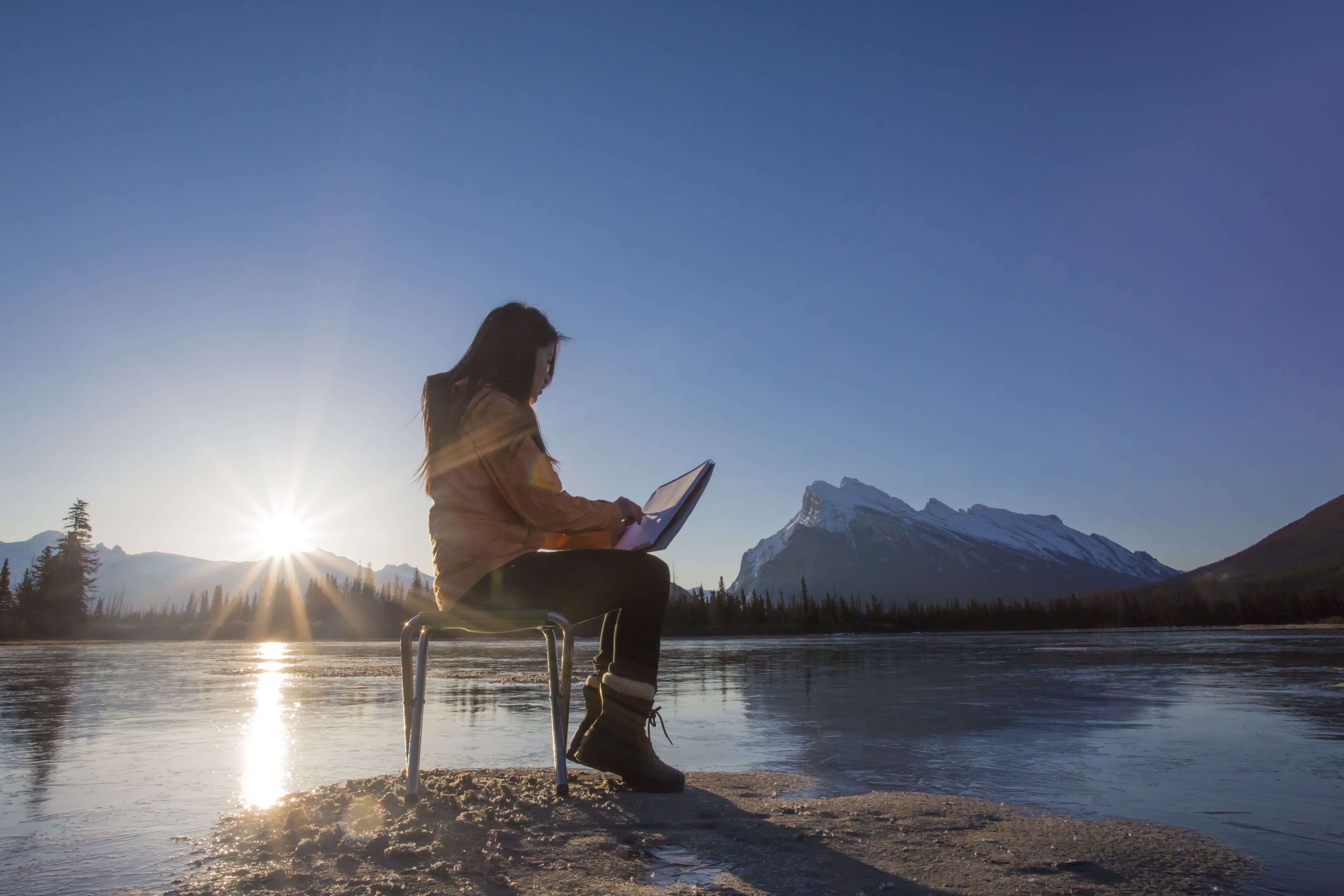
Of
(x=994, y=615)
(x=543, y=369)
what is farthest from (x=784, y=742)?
(x=994, y=615)

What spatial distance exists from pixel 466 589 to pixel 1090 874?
200 centimetres

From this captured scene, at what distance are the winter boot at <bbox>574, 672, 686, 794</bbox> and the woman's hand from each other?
585mm

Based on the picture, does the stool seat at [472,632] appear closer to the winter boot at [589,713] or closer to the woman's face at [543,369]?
the winter boot at [589,713]

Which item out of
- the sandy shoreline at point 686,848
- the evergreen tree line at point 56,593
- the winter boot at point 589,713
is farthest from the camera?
the evergreen tree line at point 56,593

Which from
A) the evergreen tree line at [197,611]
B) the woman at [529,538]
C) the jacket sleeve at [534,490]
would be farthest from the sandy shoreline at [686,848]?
the evergreen tree line at [197,611]

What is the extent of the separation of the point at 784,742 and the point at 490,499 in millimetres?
2128

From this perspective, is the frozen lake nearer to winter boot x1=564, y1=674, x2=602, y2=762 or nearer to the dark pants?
winter boot x1=564, y1=674, x2=602, y2=762

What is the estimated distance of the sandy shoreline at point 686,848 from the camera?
1666mm

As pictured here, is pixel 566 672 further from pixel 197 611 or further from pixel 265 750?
pixel 197 611

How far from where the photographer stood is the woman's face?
300 cm

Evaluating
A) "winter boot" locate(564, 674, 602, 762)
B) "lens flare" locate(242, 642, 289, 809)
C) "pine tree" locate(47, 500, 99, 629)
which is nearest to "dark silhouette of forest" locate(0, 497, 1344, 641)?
"pine tree" locate(47, 500, 99, 629)

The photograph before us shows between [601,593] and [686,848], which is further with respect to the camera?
[601,593]

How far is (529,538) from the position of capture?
9.25ft

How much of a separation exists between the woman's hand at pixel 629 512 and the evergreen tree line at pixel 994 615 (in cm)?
2778
